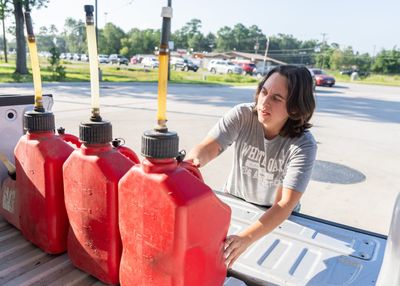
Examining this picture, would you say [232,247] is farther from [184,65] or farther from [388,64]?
[388,64]

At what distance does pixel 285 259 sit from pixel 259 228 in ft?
0.64

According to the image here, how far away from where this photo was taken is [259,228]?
1.12 metres

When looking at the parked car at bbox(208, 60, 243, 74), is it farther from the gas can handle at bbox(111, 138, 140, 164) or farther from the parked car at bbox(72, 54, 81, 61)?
the gas can handle at bbox(111, 138, 140, 164)

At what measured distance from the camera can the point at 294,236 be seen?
1.39m

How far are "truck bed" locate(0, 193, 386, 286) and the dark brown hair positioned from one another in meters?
0.43

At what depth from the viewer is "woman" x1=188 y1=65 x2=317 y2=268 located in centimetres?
141

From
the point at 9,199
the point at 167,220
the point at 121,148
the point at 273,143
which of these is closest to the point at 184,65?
the point at 273,143

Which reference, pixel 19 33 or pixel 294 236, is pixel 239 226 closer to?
pixel 294 236

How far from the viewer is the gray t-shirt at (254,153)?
1677 mm

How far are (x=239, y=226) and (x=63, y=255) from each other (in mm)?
667

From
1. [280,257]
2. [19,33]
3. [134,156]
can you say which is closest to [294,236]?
[280,257]

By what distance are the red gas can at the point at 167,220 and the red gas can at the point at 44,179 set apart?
0.28 meters

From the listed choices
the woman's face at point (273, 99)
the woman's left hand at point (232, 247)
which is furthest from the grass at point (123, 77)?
the woman's left hand at point (232, 247)

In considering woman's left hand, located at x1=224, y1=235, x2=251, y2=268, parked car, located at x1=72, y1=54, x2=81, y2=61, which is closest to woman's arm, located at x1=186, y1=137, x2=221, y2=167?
woman's left hand, located at x1=224, y1=235, x2=251, y2=268
